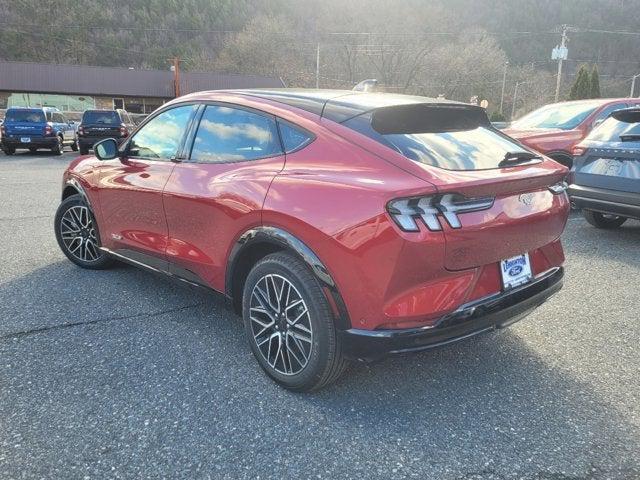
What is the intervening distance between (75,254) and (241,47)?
59755 mm

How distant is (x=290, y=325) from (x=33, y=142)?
18.9 meters

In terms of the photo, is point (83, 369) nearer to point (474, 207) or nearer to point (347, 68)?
point (474, 207)

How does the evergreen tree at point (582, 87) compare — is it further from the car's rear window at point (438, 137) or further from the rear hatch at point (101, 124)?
the car's rear window at point (438, 137)

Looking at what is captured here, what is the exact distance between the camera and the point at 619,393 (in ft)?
9.14

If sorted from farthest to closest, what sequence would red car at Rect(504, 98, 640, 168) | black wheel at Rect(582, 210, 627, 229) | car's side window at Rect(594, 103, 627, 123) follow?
car's side window at Rect(594, 103, 627, 123) < red car at Rect(504, 98, 640, 168) < black wheel at Rect(582, 210, 627, 229)

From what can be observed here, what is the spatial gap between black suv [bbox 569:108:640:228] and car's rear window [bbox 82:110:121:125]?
17.1 m

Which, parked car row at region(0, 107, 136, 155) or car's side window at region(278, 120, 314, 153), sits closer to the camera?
car's side window at region(278, 120, 314, 153)

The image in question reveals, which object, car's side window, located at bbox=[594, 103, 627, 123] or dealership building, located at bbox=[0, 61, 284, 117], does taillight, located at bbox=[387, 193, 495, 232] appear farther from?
dealership building, located at bbox=[0, 61, 284, 117]

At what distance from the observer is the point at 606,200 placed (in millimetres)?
5562

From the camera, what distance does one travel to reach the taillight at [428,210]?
2.26m

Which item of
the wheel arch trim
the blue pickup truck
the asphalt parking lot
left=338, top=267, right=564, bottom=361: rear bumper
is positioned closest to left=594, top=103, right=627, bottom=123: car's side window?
the asphalt parking lot

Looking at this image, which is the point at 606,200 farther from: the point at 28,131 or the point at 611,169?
the point at 28,131

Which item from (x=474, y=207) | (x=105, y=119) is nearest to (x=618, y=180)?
(x=474, y=207)

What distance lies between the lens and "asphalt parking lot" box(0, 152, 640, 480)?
88.0 inches
